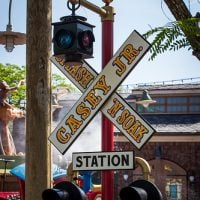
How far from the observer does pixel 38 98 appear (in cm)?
442

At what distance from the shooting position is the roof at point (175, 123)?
91.9ft

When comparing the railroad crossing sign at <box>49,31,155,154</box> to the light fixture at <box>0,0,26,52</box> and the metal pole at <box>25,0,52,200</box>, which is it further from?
the light fixture at <box>0,0,26,52</box>

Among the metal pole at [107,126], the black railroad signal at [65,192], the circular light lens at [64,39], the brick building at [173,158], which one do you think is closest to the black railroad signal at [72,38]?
the circular light lens at [64,39]

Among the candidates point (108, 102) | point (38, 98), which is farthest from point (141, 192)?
point (38, 98)

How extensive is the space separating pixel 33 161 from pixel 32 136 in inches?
7.4

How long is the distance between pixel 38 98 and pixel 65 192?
3.08 ft

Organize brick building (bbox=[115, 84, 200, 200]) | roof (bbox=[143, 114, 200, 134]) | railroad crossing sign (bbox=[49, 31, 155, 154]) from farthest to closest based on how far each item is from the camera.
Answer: roof (bbox=[143, 114, 200, 134]) < brick building (bbox=[115, 84, 200, 200]) < railroad crossing sign (bbox=[49, 31, 155, 154])

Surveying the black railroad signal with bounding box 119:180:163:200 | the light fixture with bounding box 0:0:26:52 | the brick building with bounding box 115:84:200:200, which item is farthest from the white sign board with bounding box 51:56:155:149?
the brick building with bounding box 115:84:200:200

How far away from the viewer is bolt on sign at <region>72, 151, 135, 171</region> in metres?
3.99

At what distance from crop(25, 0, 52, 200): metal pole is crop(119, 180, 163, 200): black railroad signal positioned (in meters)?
0.98

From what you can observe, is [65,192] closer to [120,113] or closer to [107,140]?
[120,113]

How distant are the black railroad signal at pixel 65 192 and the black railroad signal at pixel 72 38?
0.93 metres

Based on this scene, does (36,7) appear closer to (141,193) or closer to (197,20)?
(197,20)

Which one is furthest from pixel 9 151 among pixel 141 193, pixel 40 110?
pixel 141 193
